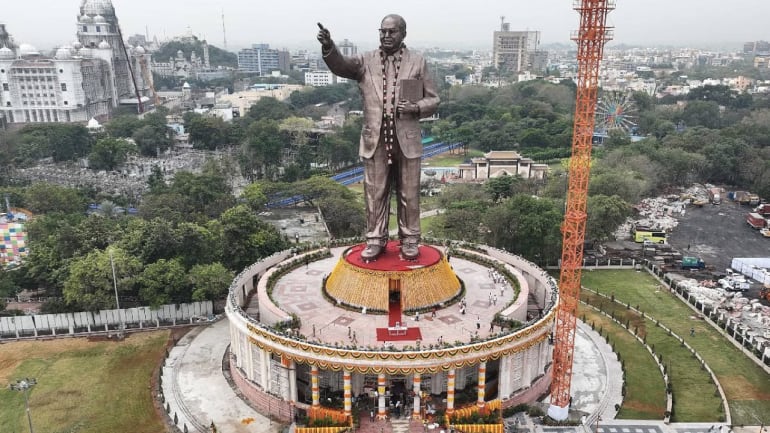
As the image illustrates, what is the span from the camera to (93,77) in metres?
114

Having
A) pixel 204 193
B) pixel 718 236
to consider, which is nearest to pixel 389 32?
pixel 204 193

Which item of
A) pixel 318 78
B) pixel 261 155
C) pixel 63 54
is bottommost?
pixel 261 155

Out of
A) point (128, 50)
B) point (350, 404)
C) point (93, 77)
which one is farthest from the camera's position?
point (128, 50)

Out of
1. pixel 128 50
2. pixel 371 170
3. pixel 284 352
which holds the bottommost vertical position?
pixel 284 352

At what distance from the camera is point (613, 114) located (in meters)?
103

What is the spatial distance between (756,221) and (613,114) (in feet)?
151

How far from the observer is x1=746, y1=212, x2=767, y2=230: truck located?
60.2 meters

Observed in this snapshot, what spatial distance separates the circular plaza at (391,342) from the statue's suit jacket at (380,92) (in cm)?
666

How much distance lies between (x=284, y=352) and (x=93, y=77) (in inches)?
4182

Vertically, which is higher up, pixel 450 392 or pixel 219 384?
pixel 450 392

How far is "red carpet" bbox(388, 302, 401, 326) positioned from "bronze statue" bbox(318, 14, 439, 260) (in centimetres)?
577

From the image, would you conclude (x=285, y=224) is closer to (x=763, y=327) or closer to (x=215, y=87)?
(x=763, y=327)

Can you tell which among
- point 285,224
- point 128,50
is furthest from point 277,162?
point 128,50

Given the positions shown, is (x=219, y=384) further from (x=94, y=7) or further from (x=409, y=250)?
(x=94, y=7)
